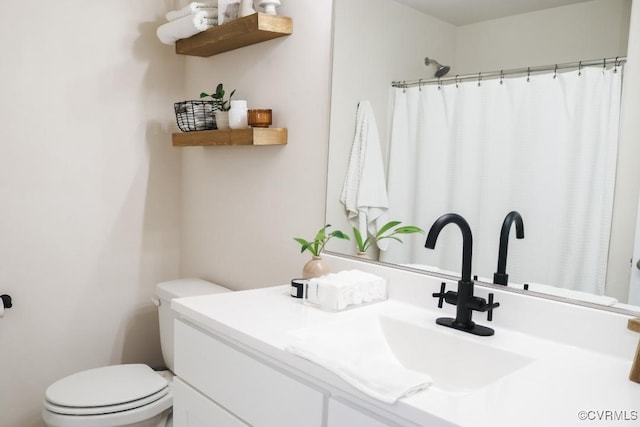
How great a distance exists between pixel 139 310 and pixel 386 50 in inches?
70.4

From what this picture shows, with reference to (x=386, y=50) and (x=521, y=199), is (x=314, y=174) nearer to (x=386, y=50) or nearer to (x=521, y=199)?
(x=386, y=50)

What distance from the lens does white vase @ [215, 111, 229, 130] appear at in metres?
2.03

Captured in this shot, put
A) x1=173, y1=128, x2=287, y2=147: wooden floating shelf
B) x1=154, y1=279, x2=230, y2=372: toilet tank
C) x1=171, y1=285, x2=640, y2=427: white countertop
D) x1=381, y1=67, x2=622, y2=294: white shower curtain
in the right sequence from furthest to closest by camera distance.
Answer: x1=154, y1=279, x2=230, y2=372: toilet tank
x1=173, y1=128, x2=287, y2=147: wooden floating shelf
x1=381, y1=67, x2=622, y2=294: white shower curtain
x1=171, y1=285, x2=640, y2=427: white countertop

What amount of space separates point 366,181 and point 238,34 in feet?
2.52

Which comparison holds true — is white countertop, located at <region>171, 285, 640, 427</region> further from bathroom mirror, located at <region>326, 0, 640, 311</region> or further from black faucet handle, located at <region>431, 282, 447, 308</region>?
bathroom mirror, located at <region>326, 0, 640, 311</region>

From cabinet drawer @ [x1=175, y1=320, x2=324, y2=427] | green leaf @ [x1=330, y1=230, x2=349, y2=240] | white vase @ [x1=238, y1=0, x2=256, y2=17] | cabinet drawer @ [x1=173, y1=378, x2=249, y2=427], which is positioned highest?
white vase @ [x1=238, y1=0, x2=256, y2=17]

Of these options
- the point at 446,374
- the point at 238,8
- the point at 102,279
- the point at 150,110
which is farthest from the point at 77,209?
the point at 446,374

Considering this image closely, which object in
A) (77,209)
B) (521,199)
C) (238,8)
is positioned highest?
(238,8)

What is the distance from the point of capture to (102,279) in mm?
2373

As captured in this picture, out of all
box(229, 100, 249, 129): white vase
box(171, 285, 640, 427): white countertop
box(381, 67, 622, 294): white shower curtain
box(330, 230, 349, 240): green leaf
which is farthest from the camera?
box(229, 100, 249, 129): white vase

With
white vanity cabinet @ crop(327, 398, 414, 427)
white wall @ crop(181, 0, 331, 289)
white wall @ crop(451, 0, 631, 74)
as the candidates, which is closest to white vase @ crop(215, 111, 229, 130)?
white wall @ crop(181, 0, 331, 289)

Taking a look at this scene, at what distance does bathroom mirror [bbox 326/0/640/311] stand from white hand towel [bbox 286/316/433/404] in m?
0.32

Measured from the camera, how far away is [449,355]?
1.22m

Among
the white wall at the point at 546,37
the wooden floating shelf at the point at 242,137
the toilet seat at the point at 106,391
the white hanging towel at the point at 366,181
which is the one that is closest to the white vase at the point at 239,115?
the wooden floating shelf at the point at 242,137
